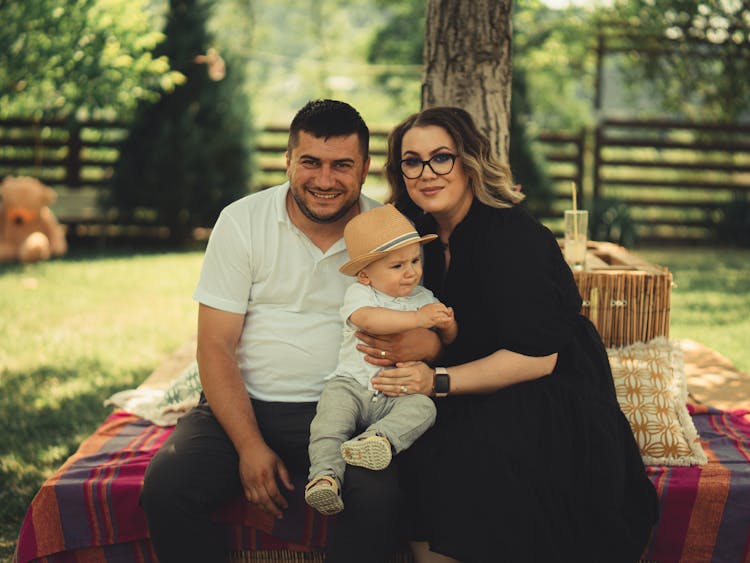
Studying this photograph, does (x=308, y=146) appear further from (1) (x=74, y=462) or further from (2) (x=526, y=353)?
(1) (x=74, y=462)

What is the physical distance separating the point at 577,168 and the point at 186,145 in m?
5.64

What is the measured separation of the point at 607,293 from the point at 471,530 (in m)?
1.68

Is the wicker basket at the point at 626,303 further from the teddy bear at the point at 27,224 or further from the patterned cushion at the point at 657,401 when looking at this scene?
the teddy bear at the point at 27,224

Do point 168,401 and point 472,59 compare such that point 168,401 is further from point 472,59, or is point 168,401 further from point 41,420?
point 472,59

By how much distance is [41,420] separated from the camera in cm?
468

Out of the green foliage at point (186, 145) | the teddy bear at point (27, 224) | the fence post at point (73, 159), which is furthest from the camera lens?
the fence post at point (73, 159)

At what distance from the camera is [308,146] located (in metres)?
3.04

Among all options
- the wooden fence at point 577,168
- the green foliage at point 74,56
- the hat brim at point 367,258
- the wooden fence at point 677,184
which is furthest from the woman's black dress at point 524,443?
the wooden fence at point 677,184

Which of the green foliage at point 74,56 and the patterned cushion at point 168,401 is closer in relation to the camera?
the patterned cushion at point 168,401

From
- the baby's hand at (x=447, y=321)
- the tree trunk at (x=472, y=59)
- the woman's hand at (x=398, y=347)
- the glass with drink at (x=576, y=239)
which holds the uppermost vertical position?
the tree trunk at (x=472, y=59)

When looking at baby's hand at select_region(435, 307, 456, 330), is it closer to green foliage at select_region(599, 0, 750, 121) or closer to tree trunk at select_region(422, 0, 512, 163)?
tree trunk at select_region(422, 0, 512, 163)

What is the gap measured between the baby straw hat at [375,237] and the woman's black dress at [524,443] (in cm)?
25

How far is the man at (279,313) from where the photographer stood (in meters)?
2.79

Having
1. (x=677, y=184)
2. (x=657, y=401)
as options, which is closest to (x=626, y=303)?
(x=657, y=401)
